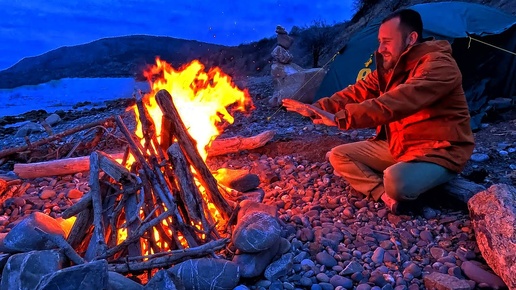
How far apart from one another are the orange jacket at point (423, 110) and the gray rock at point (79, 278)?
7.35ft

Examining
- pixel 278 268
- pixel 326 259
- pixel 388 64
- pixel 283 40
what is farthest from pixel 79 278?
pixel 283 40

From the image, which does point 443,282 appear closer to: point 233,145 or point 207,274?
point 207,274

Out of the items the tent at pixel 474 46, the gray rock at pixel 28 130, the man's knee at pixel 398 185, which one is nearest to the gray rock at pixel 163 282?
the man's knee at pixel 398 185

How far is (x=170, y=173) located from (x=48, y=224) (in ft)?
3.03

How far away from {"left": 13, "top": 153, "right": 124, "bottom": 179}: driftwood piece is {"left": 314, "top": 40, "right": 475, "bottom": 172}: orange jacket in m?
3.15

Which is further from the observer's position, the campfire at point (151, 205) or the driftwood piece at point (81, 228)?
the driftwood piece at point (81, 228)

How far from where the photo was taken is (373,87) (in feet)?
14.3

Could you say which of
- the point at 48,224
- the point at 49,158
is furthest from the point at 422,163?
the point at 49,158

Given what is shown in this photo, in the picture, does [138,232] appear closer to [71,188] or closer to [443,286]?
[443,286]

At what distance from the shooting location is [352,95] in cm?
439

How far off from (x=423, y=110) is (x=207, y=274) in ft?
7.74

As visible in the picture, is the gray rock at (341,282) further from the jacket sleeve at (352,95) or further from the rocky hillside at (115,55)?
the rocky hillside at (115,55)

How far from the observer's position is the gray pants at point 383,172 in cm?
358

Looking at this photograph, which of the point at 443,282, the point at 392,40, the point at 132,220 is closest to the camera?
the point at 443,282
